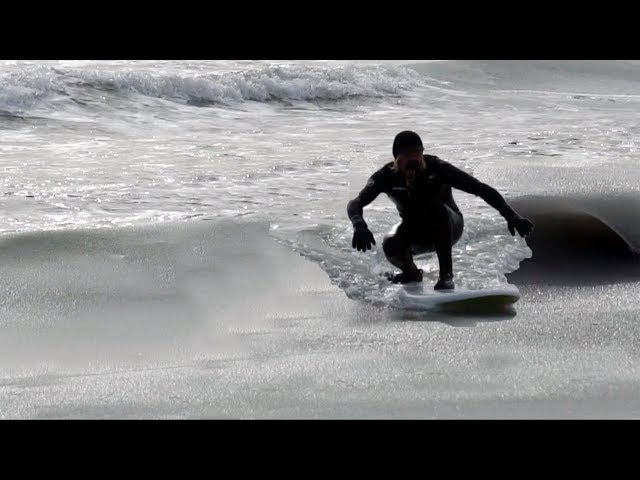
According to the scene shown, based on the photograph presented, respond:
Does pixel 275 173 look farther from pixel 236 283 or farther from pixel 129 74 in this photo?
pixel 129 74

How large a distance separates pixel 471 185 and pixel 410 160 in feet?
1.63

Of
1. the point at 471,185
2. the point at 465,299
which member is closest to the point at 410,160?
the point at 471,185

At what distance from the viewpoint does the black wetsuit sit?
6.48 m

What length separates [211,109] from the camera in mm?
17188

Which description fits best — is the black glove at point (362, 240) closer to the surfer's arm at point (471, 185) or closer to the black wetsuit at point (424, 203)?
the black wetsuit at point (424, 203)

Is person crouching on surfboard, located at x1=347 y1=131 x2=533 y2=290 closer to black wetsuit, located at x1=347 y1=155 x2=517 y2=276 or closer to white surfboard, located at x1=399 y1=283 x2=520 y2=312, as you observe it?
black wetsuit, located at x1=347 y1=155 x2=517 y2=276

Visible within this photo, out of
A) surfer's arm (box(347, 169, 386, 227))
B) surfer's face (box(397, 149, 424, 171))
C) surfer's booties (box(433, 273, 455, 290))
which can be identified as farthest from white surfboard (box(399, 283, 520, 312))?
surfer's face (box(397, 149, 424, 171))

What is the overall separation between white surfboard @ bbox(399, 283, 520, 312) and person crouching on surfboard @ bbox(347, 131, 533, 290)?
18 centimetres

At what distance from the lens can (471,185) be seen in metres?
6.59

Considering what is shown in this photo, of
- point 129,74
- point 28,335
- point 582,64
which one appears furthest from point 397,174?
point 582,64

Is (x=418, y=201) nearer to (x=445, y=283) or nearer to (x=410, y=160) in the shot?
(x=410, y=160)

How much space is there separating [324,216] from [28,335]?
3622 millimetres

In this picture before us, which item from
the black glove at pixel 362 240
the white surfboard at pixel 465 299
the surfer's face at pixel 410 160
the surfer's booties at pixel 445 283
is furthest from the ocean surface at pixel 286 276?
the surfer's face at pixel 410 160

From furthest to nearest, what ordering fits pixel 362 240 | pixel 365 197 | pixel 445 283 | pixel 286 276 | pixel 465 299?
pixel 286 276, pixel 365 197, pixel 445 283, pixel 465 299, pixel 362 240
